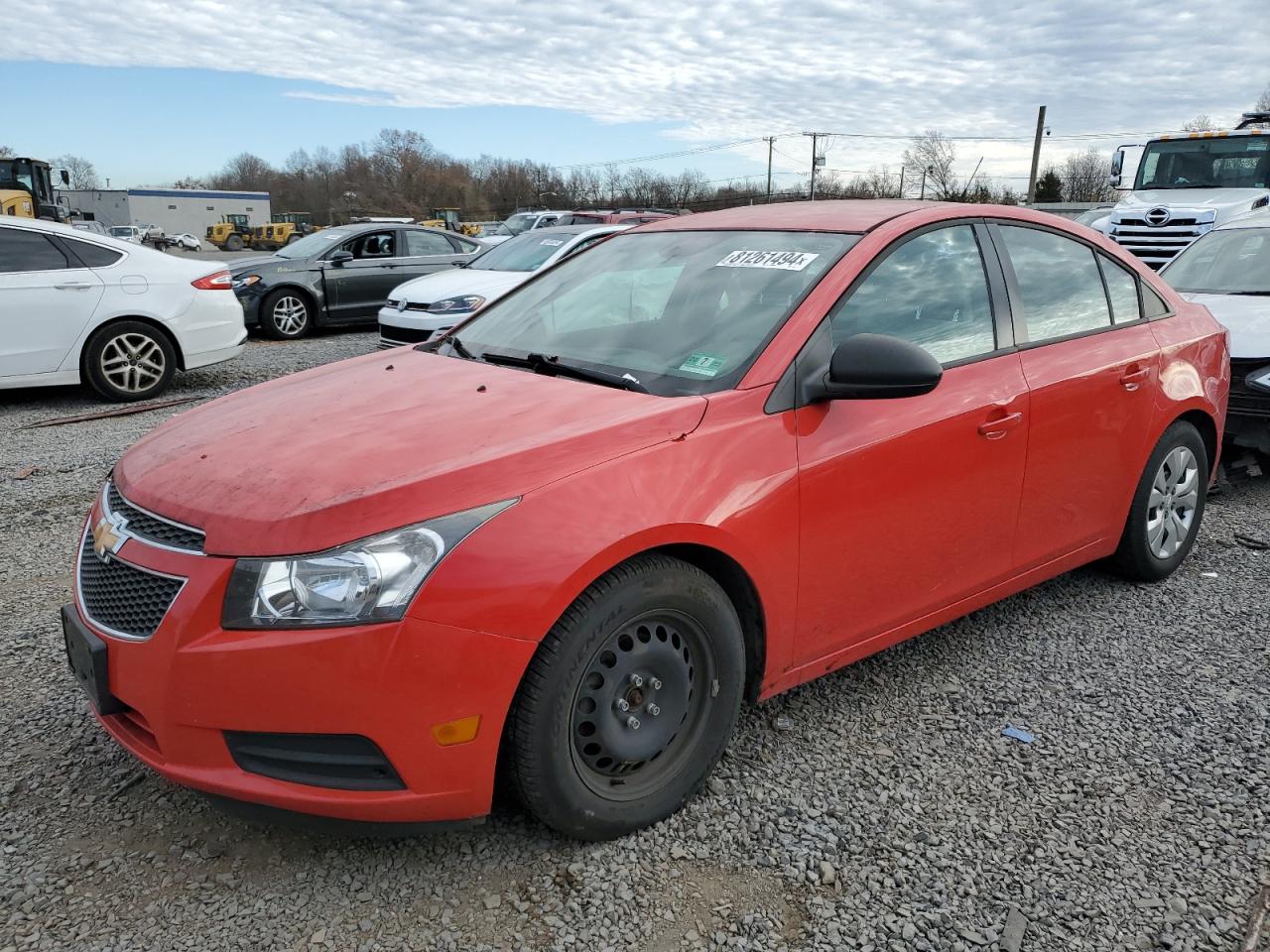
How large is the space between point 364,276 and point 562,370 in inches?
432

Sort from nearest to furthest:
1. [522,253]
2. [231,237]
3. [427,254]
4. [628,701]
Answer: [628,701] → [522,253] → [427,254] → [231,237]

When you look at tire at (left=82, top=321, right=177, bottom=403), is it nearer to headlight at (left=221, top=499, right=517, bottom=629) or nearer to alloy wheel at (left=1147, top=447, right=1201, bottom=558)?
headlight at (left=221, top=499, right=517, bottom=629)

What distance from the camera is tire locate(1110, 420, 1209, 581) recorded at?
4098 millimetres

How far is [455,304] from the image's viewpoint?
10000mm

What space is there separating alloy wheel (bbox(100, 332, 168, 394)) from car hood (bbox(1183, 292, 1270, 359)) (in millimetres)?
8063

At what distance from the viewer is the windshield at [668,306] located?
2908mm

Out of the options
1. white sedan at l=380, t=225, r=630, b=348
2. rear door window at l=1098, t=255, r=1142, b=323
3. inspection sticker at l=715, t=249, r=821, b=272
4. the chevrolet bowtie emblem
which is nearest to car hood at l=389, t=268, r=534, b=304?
white sedan at l=380, t=225, r=630, b=348

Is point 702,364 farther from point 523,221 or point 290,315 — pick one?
point 523,221

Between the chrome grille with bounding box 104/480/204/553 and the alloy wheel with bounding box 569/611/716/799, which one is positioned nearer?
the chrome grille with bounding box 104/480/204/553

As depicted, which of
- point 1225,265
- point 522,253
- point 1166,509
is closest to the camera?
point 1166,509

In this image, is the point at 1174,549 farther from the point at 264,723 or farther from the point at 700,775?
the point at 264,723

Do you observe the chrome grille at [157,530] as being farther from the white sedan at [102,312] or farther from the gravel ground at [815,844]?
the white sedan at [102,312]

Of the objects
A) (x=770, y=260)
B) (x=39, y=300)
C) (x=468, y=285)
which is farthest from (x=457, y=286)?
(x=770, y=260)

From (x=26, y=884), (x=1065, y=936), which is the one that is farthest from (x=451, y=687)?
(x=1065, y=936)
